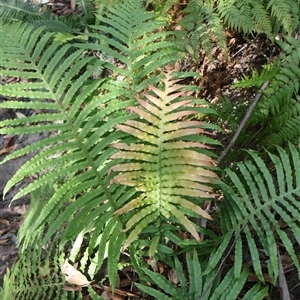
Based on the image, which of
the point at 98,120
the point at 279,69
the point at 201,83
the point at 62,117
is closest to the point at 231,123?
the point at 279,69

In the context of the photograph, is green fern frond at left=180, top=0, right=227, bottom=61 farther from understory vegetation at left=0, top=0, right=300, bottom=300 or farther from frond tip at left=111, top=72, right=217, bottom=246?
frond tip at left=111, top=72, right=217, bottom=246

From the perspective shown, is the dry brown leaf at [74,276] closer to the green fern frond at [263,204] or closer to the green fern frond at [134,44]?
the green fern frond at [263,204]

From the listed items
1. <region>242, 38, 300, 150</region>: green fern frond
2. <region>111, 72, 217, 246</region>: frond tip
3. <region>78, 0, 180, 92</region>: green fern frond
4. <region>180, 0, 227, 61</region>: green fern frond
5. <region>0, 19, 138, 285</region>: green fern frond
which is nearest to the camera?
<region>111, 72, 217, 246</region>: frond tip

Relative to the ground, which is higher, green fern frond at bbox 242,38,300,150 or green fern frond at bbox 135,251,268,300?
green fern frond at bbox 242,38,300,150

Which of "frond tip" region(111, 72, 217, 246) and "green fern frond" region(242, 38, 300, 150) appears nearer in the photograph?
"frond tip" region(111, 72, 217, 246)

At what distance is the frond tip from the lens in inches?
77.2

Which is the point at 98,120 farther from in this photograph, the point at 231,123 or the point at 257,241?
the point at 257,241

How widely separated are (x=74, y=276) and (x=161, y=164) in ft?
2.80

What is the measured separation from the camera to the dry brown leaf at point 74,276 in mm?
2334

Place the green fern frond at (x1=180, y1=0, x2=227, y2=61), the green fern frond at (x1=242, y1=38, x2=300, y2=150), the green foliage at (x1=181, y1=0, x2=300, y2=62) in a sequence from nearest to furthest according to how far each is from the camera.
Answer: the green fern frond at (x1=242, y1=38, x2=300, y2=150) < the green foliage at (x1=181, y1=0, x2=300, y2=62) < the green fern frond at (x1=180, y1=0, x2=227, y2=61)

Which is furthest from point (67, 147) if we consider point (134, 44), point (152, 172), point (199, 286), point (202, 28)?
point (202, 28)

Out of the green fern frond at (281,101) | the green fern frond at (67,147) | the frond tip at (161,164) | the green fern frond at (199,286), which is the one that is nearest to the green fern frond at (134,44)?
the green fern frond at (67,147)

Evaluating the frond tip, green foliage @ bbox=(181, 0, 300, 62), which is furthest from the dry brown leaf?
green foliage @ bbox=(181, 0, 300, 62)

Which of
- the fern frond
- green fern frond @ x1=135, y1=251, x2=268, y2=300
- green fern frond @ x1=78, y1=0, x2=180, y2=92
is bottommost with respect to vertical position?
green fern frond @ x1=135, y1=251, x2=268, y2=300
